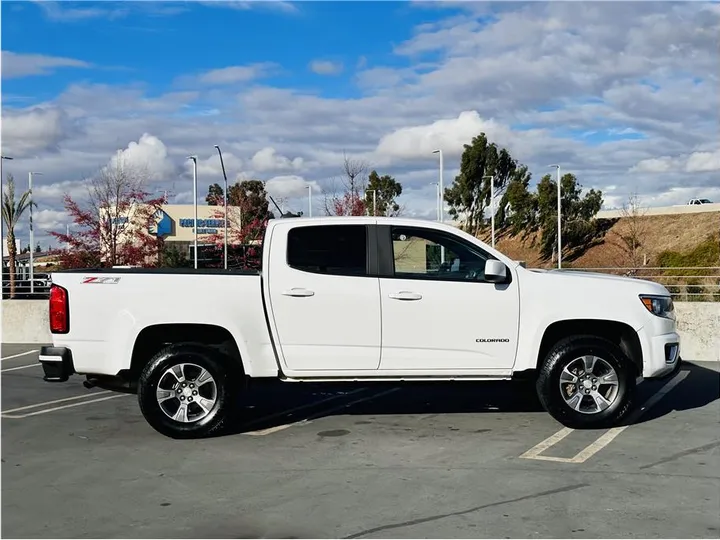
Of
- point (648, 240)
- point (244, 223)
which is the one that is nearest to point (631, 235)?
point (648, 240)

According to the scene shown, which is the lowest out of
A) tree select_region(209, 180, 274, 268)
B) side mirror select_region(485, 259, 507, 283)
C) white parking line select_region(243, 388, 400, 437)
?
white parking line select_region(243, 388, 400, 437)

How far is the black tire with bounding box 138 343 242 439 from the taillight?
32.5 inches

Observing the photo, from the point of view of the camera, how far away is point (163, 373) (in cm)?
700

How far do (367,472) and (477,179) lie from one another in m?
50.5

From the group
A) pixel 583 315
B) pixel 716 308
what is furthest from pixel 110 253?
pixel 583 315

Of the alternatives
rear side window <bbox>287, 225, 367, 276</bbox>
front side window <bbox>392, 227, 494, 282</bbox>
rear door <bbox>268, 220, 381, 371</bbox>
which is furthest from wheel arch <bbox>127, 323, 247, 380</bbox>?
front side window <bbox>392, 227, 494, 282</bbox>

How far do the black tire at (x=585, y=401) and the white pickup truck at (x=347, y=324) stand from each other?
0.04 feet

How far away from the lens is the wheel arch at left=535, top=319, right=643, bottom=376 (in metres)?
7.39

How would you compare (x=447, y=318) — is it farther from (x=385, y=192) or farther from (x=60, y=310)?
(x=385, y=192)

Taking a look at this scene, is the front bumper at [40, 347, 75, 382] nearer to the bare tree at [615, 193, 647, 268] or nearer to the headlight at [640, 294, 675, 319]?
the headlight at [640, 294, 675, 319]

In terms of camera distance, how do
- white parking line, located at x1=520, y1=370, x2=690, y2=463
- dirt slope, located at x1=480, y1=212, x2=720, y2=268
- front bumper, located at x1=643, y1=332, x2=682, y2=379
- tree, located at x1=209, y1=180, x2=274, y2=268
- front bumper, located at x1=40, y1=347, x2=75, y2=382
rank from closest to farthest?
white parking line, located at x1=520, y1=370, x2=690, y2=463, front bumper, located at x1=40, y1=347, x2=75, y2=382, front bumper, located at x1=643, y1=332, x2=682, y2=379, tree, located at x1=209, y1=180, x2=274, y2=268, dirt slope, located at x1=480, y1=212, x2=720, y2=268

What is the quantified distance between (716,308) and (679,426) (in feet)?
17.5

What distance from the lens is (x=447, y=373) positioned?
7.20m

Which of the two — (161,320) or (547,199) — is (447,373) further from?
(547,199)
